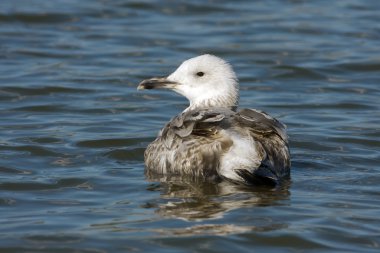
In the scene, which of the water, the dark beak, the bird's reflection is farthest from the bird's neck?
the bird's reflection

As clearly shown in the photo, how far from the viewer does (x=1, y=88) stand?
1362cm

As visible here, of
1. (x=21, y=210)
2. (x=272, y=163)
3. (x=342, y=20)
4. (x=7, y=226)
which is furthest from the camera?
(x=342, y=20)

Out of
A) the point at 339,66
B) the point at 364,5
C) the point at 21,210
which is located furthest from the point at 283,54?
the point at 21,210

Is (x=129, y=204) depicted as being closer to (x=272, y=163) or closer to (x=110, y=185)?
(x=110, y=185)

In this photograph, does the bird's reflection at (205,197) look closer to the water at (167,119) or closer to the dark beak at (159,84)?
the water at (167,119)

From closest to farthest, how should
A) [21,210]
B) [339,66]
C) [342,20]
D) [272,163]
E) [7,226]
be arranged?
[7,226], [21,210], [272,163], [339,66], [342,20]

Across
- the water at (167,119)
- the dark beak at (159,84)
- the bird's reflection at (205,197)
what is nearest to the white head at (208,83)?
the dark beak at (159,84)

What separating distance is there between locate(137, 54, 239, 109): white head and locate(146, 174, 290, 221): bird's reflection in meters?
1.15

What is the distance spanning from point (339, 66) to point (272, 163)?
635cm

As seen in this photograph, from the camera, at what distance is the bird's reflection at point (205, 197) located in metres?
8.43

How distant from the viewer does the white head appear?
10375 mm

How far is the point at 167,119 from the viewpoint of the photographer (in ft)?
41.2

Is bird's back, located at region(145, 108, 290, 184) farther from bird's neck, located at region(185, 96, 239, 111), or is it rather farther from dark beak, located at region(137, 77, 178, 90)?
dark beak, located at region(137, 77, 178, 90)

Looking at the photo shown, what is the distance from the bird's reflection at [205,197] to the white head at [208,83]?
1.15m
